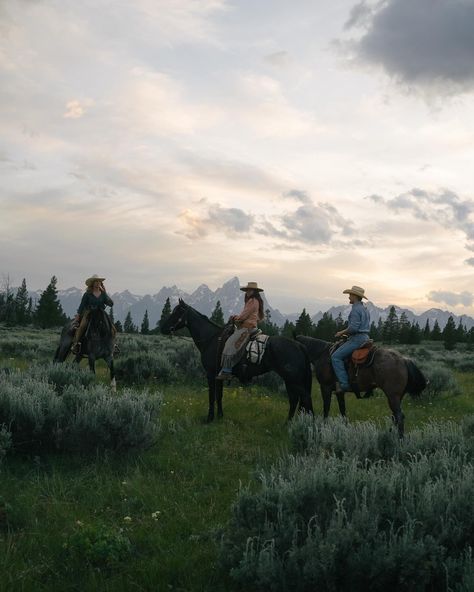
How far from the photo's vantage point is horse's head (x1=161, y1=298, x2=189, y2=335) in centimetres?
1145

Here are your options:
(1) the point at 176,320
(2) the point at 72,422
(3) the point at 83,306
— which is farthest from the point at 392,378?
(3) the point at 83,306

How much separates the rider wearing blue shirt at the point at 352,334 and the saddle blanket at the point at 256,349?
4.90 feet

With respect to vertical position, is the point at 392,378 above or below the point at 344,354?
below

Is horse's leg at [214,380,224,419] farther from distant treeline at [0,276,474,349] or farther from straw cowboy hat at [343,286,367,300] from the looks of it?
distant treeline at [0,276,474,349]

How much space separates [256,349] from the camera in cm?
1009

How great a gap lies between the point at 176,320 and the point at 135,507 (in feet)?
21.3

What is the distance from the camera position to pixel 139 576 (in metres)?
3.92

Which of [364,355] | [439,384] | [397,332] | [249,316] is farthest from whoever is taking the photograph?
[397,332]

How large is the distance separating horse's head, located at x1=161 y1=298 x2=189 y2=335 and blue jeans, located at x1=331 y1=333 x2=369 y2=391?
3.79m

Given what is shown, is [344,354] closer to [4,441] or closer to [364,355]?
[364,355]

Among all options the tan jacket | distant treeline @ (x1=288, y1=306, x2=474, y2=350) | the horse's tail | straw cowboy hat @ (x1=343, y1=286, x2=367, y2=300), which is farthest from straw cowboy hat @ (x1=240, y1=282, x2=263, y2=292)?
distant treeline @ (x1=288, y1=306, x2=474, y2=350)

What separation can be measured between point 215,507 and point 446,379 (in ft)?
39.0

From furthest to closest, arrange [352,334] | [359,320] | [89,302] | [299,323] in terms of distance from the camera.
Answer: [299,323] → [89,302] → [352,334] → [359,320]

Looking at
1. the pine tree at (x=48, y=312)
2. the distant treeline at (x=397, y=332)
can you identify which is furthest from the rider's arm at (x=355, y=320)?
the pine tree at (x=48, y=312)
